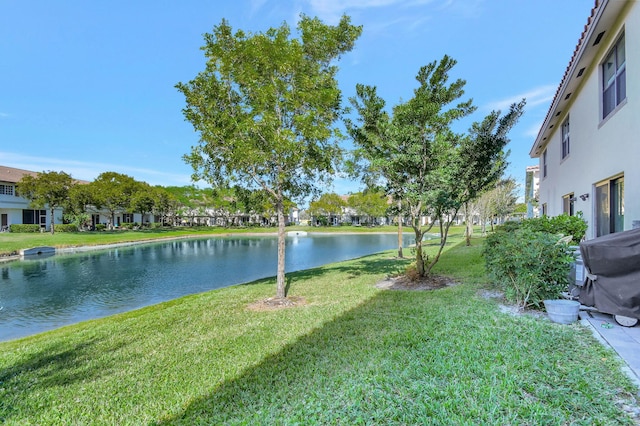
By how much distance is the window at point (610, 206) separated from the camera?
582 cm

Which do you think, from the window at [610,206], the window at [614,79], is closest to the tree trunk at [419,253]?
the window at [610,206]

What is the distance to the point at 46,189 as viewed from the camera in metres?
31.0

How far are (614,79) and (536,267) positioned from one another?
4.36m

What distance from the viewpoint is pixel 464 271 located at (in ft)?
29.7

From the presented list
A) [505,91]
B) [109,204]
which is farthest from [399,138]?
[109,204]

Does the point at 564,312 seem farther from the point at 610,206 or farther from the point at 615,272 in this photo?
the point at 610,206

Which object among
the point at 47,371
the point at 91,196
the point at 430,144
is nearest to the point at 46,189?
the point at 91,196

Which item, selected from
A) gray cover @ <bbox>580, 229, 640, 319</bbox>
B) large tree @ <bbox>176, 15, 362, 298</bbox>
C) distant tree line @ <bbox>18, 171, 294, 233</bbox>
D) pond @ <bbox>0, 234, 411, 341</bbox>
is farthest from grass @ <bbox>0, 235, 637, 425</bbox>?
distant tree line @ <bbox>18, 171, 294, 233</bbox>

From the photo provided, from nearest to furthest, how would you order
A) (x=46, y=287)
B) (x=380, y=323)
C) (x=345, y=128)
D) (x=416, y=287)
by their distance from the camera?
(x=380, y=323), (x=416, y=287), (x=345, y=128), (x=46, y=287)

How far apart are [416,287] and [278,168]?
435 cm

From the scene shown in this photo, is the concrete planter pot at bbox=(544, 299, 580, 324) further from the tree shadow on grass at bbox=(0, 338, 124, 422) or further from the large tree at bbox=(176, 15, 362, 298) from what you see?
the tree shadow on grass at bbox=(0, 338, 124, 422)

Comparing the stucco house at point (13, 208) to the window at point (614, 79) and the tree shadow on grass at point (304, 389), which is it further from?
the window at point (614, 79)

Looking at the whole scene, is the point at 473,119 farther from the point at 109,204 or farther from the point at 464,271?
the point at 109,204

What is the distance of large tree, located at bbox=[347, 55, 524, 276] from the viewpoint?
6.79 metres
